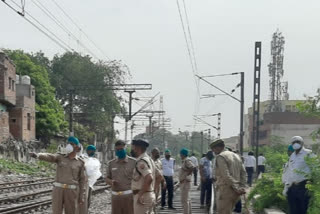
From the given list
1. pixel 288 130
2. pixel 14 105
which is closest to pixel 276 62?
pixel 288 130

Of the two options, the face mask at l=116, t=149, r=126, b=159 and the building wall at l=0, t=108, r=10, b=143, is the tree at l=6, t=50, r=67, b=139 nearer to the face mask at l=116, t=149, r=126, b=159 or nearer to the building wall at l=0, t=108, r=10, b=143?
the building wall at l=0, t=108, r=10, b=143

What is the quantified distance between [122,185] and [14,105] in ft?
134

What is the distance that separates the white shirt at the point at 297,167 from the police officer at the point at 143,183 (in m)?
2.49

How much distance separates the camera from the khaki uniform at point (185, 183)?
12.4 meters

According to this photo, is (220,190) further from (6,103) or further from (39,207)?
(6,103)

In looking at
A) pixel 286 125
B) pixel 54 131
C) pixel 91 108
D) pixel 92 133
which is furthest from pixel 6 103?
pixel 286 125

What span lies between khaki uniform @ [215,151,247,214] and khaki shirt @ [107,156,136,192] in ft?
4.65

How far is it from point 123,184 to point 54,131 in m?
49.7

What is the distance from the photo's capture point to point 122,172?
8.74 meters

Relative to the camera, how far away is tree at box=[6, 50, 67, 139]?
2224 inches

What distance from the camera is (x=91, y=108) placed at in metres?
69.7

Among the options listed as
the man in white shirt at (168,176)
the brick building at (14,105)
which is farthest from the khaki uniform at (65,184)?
the brick building at (14,105)

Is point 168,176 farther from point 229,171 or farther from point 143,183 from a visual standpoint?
point 143,183

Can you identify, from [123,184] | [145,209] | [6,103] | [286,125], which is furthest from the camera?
[286,125]
